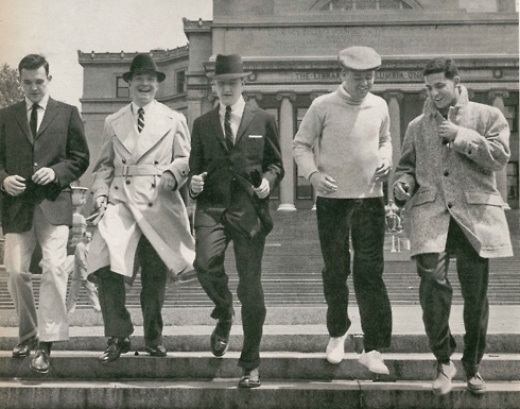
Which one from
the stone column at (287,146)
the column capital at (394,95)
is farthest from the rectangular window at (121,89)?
the column capital at (394,95)

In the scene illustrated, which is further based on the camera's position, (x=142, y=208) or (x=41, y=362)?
(x=142, y=208)

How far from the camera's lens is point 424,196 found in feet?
18.1

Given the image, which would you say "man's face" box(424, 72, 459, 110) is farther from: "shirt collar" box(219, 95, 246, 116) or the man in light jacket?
"shirt collar" box(219, 95, 246, 116)

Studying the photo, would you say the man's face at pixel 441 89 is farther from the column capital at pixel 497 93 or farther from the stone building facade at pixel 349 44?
the column capital at pixel 497 93

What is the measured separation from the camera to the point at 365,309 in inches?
221

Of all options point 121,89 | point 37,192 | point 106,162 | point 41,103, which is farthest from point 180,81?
point 37,192

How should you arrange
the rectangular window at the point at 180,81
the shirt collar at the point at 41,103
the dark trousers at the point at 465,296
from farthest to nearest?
the rectangular window at the point at 180,81 → the shirt collar at the point at 41,103 → the dark trousers at the point at 465,296

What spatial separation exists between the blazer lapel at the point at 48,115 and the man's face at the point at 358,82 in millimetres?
2551

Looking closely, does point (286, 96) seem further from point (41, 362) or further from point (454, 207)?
point (41, 362)

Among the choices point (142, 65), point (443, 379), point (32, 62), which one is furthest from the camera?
point (142, 65)

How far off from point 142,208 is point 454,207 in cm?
265

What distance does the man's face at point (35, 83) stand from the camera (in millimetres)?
5949

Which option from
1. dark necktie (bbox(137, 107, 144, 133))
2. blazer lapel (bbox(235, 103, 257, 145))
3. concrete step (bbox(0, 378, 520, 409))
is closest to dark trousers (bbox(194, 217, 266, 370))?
concrete step (bbox(0, 378, 520, 409))

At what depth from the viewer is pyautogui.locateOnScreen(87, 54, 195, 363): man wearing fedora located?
5797mm
